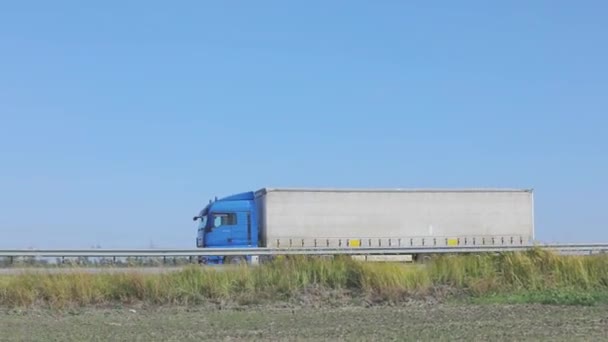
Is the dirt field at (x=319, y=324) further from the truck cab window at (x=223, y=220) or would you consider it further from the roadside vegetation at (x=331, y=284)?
the truck cab window at (x=223, y=220)

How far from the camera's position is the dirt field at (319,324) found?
13.2 m

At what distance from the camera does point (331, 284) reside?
19.6 m

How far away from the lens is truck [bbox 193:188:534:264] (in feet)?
124

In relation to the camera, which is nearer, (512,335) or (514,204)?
(512,335)

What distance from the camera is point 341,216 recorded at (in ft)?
127

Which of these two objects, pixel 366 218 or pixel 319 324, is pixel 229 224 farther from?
pixel 319 324

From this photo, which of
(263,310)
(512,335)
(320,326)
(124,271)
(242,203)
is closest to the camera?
(512,335)

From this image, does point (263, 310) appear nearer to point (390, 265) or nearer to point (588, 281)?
point (390, 265)

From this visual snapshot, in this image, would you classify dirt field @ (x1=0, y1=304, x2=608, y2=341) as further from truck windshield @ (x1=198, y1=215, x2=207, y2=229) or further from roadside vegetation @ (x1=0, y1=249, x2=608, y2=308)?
truck windshield @ (x1=198, y1=215, x2=207, y2=229)

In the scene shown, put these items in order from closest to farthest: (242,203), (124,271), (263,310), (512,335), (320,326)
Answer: (512,335)
(320,326)
(263,310)
(124,271)
(242,203)

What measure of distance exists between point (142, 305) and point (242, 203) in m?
20.1

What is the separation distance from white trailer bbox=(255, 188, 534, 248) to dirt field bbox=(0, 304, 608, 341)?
66.1 feet

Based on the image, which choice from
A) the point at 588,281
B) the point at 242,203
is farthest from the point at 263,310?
the point at 242,203

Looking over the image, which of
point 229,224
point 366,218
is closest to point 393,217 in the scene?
point 366,218
